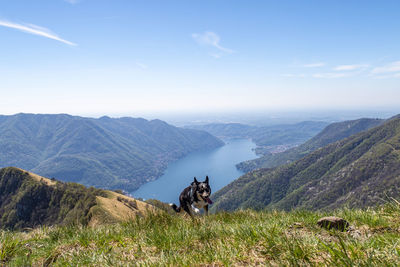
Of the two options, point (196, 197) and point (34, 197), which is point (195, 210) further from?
point (34, 197)

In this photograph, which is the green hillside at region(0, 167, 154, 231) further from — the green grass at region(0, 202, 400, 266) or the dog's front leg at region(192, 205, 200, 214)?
the green grass at region(0, 202, 400, 266)

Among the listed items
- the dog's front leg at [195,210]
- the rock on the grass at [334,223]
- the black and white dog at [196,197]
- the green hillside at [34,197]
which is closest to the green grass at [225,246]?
the rock on the grass at [334,223]

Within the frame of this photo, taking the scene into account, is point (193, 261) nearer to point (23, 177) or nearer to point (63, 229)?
point (63, 229)

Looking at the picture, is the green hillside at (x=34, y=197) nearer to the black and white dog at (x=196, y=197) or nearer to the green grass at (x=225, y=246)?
the black and white dog at (x=196, y=197)

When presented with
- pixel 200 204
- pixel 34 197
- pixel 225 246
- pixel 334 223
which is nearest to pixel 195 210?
pixel 200 204

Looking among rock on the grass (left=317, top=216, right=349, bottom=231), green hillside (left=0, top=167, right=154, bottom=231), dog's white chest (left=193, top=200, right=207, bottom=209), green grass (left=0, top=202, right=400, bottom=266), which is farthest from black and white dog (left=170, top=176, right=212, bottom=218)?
green hillside (left=0, top=167, right=154, bottom=231)

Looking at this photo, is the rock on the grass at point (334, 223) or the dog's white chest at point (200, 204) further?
the dog's white chest at point (200, 204)
